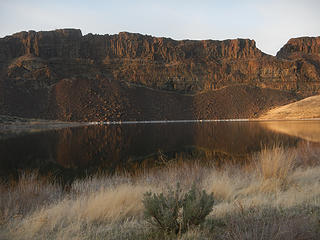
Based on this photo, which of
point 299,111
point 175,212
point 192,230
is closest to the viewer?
point 192,230

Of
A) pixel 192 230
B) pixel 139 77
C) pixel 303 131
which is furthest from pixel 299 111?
pixel 192 230

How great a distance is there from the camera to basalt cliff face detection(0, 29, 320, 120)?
2552 inches

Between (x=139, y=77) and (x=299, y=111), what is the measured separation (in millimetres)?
45444

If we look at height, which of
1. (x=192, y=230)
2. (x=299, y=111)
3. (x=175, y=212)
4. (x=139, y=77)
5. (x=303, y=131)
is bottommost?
(x=303, y=131)

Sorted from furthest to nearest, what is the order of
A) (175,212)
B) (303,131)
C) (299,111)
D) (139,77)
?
(139,77) < (299,111) < (303,131) < (175,212)

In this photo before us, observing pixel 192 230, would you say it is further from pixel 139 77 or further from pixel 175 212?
pixel 139 77

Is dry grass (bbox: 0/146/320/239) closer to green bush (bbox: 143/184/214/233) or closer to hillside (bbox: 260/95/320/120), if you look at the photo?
green bush (bbox: 143/184/214/233)

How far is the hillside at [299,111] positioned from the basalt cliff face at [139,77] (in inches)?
275

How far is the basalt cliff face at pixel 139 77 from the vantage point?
6481 centimetres

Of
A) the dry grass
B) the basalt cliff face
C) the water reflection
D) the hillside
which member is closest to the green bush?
the dry grass

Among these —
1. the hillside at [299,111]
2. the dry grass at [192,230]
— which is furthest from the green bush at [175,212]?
the hillside at [299,111]

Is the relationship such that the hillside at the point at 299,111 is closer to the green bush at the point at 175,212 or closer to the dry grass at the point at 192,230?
the dry grass at the point at 192,230

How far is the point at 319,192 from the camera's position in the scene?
568 cm

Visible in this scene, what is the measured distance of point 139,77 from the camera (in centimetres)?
7775
